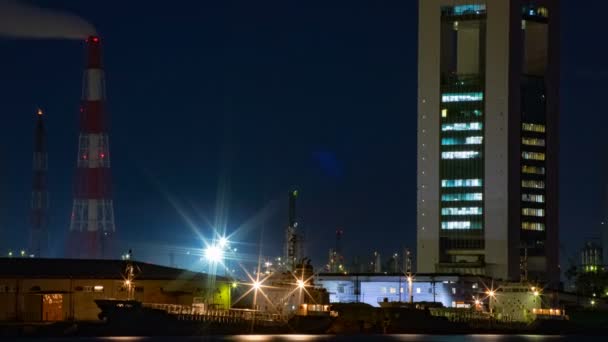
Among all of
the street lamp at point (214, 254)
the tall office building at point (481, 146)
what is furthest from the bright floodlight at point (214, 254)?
the tall office building at point (481, 146)

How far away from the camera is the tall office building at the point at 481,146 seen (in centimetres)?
17512

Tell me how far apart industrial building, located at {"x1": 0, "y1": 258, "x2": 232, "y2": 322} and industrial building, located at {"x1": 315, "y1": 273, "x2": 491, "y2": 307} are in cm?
4065

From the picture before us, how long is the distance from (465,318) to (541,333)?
731 cm

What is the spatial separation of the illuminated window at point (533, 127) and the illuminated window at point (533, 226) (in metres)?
12.8

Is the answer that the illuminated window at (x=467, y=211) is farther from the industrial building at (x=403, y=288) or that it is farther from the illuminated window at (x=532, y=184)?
the industrial building at (x=403, y=288)

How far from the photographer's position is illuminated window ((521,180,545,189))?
180375 mm

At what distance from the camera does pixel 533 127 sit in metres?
181

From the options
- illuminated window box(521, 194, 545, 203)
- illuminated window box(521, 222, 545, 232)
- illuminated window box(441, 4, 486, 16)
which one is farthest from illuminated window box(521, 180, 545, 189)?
illuminated window box(441, 4, 486, 16)

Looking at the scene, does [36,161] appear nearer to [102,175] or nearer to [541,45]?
[102,175]

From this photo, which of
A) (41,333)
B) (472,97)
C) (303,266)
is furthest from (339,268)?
(41,333)

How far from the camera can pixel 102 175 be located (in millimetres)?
132125

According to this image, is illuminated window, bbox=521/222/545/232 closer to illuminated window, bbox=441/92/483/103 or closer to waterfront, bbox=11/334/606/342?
illuminated window, bbox=441/92/483/103

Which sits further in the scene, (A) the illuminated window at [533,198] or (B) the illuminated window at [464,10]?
(A) the illuminated window at [533,198]

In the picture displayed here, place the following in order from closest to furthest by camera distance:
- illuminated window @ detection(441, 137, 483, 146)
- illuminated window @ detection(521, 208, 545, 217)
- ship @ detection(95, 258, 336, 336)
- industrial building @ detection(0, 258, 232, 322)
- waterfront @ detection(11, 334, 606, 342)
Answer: waterfront @ detection(11, 334, 606, 342), ship @ detection(95, 258, 336, 336), industrial building @ detection(0, 258, 232, 322), illuminated window @ detection(441, 137, 483, 146), illuminated window @ detection(521, 208, 545, 217)
